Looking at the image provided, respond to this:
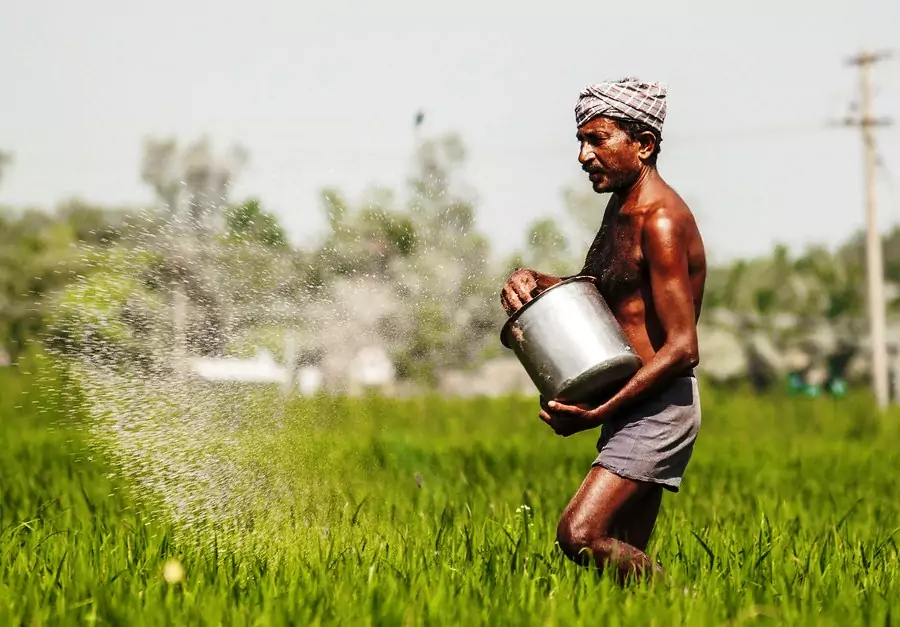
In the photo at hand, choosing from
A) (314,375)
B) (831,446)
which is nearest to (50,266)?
(831,446)

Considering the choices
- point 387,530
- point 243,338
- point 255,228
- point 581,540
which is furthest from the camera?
point 243,338

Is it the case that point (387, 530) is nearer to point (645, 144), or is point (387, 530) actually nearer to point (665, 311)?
point (665, 311)

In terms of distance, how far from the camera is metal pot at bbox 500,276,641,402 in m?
4.14

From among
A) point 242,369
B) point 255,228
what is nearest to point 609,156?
point 242,369

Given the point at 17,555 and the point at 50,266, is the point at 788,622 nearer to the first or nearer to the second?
the point at 17,555

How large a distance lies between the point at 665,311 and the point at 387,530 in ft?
6.76

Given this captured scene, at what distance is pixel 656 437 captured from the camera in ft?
13.9

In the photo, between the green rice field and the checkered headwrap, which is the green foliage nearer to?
the green rice field

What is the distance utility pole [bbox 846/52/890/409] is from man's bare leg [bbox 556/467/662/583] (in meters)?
22.9

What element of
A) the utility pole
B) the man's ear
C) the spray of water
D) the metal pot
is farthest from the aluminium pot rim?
the utility pole

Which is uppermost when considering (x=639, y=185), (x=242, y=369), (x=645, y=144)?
(x=645, y=144)

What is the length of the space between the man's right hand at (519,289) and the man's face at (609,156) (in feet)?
1.31

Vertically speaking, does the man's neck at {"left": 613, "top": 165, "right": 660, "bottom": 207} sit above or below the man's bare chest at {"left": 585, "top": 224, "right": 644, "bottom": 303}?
above

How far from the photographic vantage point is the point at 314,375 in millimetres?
6840
